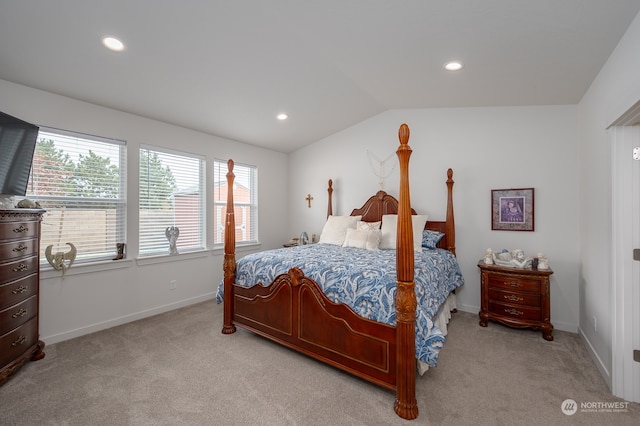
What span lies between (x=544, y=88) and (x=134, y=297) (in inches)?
196

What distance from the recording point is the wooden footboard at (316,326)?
2.05 meters

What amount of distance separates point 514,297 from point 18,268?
4486mm

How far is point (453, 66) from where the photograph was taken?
8.75 ft

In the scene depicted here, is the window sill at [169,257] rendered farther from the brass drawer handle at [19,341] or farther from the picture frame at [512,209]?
the picture frame at [512,209]

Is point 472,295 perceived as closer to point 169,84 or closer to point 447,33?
point 447,33

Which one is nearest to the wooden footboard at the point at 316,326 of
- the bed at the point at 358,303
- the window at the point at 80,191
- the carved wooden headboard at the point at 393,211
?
the bed at the point at 358,303

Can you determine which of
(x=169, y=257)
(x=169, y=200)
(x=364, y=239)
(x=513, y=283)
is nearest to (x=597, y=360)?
(x=513, y=283)

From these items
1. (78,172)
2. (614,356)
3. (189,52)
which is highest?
(189,52)

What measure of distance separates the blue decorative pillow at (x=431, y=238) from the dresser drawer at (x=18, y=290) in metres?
3.84

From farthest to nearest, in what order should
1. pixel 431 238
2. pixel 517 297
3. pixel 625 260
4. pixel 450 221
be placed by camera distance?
1. pixel 450 221
2. pixel 431 238
3. pixel 517 297
4. pixel 625 260

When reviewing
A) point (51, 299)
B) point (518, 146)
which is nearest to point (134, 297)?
point (51, 299)

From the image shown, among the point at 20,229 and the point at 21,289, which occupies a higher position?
the point at 20,229

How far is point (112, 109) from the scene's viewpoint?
3.33 meters

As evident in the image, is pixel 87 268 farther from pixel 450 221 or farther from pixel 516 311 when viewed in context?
pixel 516 311
